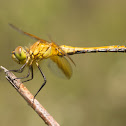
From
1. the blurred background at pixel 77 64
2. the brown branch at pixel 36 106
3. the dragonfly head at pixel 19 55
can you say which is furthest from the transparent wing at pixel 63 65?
the brown branch at pixel 36 106

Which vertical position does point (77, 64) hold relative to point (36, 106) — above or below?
below

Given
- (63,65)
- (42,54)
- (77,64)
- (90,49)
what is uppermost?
(42,54)

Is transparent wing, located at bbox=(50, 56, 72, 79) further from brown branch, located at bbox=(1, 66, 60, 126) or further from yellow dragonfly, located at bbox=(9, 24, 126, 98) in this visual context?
brown branch, located at bbox=(1, 66, 60, 126)

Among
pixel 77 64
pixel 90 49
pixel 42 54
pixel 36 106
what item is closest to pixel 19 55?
pixel 42 54

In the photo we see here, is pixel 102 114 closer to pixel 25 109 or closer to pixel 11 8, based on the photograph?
pixel 25 109

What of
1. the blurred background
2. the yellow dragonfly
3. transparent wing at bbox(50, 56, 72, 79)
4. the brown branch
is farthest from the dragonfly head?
the brown branch

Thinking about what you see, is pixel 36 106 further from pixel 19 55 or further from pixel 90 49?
pixel 90 49

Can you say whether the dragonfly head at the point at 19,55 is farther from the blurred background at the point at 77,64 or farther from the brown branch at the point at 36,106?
the brown branch at the point at 36,106
